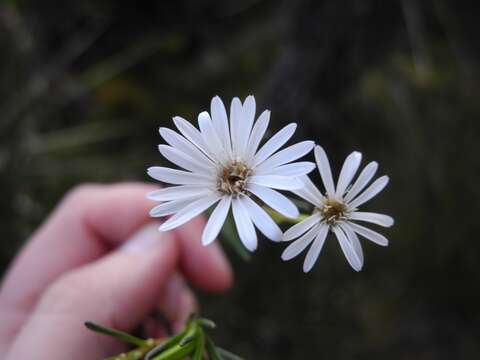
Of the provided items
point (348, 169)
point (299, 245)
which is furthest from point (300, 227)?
point (348, 169)

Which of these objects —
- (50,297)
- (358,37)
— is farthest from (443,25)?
(50,297)

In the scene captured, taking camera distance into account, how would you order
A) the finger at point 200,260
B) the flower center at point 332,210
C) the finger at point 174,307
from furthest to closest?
the finger at point 200,260 < the finger at point 174,307 < the flower center at point 332,210

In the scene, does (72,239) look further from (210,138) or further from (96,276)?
(210,138)

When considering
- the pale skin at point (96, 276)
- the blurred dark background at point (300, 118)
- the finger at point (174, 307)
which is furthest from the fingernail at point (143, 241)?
the blurred dark background at point (300, 118)

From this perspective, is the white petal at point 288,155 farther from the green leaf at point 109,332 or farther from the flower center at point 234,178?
the green leaf at point 109,332

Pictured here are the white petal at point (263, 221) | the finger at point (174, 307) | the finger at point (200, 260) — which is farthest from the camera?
the finger at point (200, 260)

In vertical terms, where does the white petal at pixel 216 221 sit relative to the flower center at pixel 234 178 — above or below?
below
